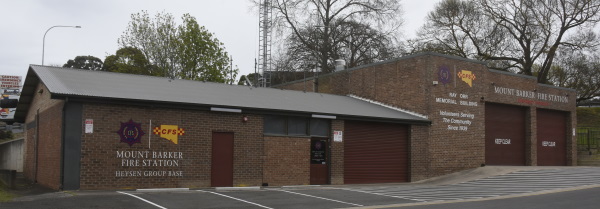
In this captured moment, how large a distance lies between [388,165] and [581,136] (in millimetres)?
20237

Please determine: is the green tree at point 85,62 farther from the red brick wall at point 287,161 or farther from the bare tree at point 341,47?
the red brick wall at point 287,161

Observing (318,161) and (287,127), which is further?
(318,161)

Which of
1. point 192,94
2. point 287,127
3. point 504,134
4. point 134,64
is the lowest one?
point 504,134

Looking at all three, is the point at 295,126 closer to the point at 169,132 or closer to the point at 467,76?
the point at 169,132

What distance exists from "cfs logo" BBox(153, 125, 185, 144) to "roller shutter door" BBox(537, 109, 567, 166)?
21280 millimetres

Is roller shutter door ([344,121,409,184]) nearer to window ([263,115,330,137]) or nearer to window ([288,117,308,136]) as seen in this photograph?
window ([263,115,330,137])

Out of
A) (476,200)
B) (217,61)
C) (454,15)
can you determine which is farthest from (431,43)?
(476,200)

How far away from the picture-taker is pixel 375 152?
2391cm

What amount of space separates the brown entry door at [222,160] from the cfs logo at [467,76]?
478 inches

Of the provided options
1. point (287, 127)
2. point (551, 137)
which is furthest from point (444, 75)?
point (551, 137)

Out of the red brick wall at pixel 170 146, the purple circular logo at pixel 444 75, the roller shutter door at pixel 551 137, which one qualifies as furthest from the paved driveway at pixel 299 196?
the roller shutter door at pixel 551 137

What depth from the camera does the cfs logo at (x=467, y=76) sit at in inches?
1016

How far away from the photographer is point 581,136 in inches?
1474

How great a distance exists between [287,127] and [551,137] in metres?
18.5
